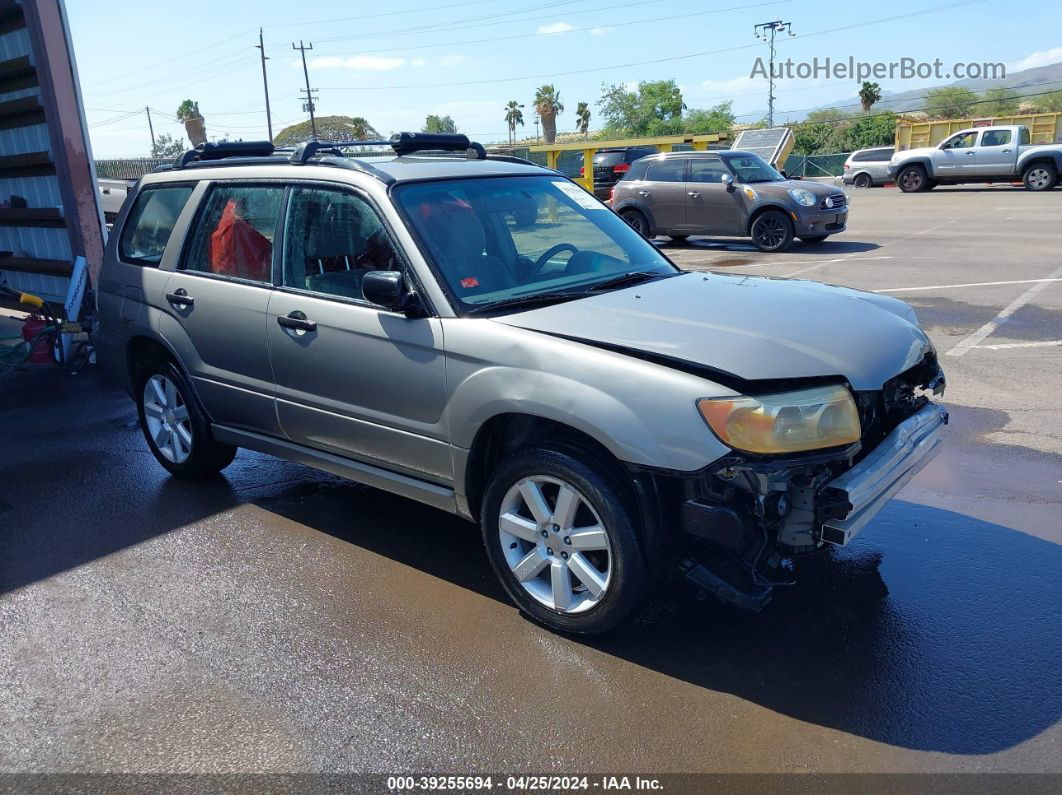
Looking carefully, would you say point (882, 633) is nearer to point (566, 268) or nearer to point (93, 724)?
point (566, 268)

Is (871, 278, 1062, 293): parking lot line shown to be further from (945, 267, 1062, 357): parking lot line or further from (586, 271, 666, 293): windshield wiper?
(586, 271, 666, 293): windshield wiper

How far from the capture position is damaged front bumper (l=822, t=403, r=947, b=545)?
317 cm

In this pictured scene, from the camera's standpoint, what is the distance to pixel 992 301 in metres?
9.95

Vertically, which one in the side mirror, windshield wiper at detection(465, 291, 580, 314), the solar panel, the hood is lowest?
the hood

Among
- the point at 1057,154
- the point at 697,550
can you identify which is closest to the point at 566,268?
the point at 697,550

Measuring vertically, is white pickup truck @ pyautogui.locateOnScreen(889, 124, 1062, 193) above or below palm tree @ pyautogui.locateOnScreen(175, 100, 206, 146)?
below

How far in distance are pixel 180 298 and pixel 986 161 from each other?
2702 centimetres

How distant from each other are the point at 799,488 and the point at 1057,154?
26.3m

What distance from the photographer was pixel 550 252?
4461mm

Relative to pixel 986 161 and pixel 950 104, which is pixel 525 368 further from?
pixel 950 104

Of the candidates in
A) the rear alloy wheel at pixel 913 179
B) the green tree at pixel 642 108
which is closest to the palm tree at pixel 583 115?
the green tree at pixel 642 108

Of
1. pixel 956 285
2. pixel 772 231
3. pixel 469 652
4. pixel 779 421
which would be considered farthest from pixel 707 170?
pixel 469 652

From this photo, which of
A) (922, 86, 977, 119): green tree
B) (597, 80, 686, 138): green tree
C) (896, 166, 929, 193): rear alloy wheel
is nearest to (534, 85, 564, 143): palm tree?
(597, 80, 686, 138): green tree

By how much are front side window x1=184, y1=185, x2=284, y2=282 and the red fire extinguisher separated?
4.93 metres
